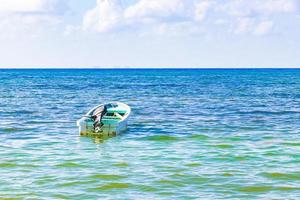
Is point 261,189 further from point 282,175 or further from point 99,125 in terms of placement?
point 99,125

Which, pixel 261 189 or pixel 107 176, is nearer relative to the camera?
pixel 261 189

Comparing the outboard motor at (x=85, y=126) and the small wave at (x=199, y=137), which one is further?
the outboard motor at (x=85, y=126)

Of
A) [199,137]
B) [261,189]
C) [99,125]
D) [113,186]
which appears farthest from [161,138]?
[261,189]

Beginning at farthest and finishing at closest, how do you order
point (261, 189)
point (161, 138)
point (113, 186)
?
point (161, 138), point (113, 186), point (261, 189)

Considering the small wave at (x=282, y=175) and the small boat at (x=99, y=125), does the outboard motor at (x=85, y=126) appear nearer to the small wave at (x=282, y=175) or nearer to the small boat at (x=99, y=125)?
the small boat at (x=99, y=125)

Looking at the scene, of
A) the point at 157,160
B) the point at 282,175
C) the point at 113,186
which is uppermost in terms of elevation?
the point at 282,175

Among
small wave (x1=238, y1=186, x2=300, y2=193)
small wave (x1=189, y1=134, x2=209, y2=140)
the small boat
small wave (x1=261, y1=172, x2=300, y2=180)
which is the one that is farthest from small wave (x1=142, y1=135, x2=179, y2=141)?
small wave (x1=238, y1=186, x2=300, y2=193)

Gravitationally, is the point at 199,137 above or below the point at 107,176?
above

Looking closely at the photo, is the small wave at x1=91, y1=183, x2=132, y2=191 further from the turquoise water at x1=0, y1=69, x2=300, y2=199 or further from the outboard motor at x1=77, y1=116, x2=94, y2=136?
the outboard motor at x1=77, y1=116, x2=94, y2=136

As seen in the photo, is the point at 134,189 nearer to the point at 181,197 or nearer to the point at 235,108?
the point at 181,197

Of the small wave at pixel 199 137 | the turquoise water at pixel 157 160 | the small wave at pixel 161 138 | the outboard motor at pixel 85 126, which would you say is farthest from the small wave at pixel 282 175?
the outboard motor at pixel 85 126

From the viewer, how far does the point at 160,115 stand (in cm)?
4616

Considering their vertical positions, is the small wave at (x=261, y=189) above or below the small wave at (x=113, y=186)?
above

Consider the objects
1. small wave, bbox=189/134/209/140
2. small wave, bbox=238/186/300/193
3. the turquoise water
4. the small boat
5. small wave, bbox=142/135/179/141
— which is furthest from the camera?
the small boat
